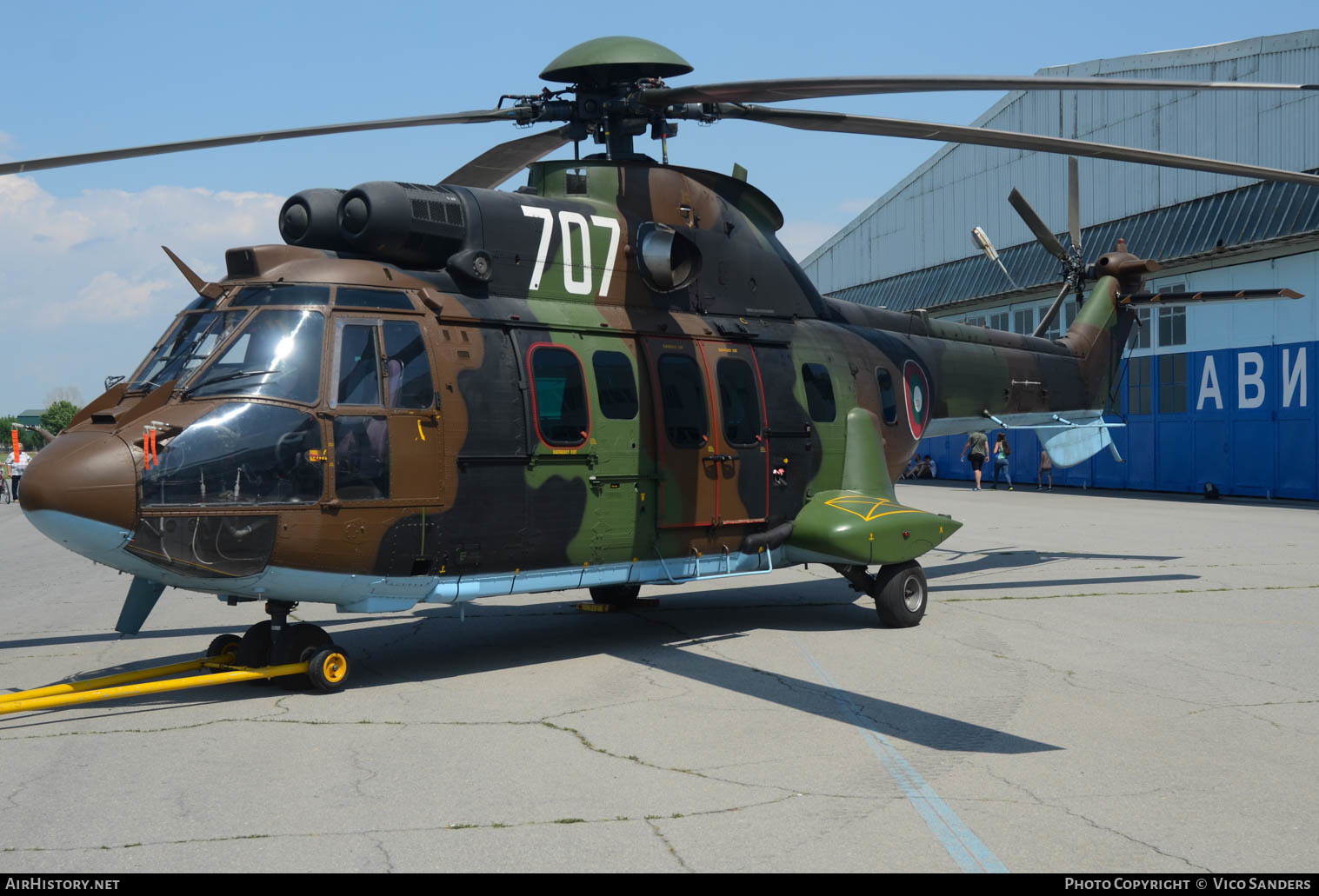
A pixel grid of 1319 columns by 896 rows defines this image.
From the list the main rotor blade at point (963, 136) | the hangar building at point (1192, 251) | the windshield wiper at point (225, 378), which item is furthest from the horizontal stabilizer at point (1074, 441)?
the windshield wiper at point (225, 378)

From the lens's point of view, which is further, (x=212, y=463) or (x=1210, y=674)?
(x=1210, y=674)

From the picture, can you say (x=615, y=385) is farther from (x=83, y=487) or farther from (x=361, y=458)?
(x=83, y=487)

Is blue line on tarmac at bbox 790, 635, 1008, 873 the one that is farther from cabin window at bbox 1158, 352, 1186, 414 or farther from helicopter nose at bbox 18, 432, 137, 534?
cabin window at bbox 1158, 352, 1186, 414

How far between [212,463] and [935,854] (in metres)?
4.93

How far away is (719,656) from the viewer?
360 inches

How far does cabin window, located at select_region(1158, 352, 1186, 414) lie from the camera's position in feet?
92.2

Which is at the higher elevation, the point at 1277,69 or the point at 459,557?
the point at 1277,69

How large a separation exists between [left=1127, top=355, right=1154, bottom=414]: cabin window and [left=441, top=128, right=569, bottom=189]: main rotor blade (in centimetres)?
2286

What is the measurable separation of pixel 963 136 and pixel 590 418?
358cm

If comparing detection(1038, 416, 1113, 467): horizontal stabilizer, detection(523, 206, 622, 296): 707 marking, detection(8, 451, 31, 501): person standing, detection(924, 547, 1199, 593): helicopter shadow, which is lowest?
detection(924, 547, 1199, 593): helicopter shadow

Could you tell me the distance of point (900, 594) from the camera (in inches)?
413

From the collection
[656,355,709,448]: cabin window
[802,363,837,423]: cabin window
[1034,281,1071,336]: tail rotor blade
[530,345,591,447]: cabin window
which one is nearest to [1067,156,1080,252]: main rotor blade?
[1034,281,1071,336]: tail rotor blade
